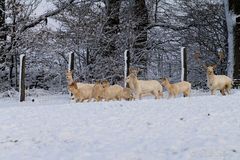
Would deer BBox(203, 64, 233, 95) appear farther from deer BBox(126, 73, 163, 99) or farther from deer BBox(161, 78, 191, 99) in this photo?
deer BBox(126, 73, 163, 99)

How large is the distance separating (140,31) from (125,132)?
56.9 ft

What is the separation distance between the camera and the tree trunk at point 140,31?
24.3m

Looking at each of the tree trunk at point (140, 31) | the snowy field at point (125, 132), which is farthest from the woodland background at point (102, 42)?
the snowy field at point (125, 132)

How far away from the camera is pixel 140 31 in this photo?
83.8 feet

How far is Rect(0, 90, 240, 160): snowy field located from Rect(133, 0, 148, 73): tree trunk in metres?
12.0

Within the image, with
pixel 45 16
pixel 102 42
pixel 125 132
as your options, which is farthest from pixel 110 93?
pixel 45 16

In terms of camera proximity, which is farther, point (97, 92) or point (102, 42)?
point (102, 42)

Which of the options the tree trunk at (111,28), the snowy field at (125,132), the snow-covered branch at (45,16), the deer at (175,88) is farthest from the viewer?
the tree trunk at (111,28)

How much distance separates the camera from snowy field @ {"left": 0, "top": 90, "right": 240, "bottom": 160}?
6.89m

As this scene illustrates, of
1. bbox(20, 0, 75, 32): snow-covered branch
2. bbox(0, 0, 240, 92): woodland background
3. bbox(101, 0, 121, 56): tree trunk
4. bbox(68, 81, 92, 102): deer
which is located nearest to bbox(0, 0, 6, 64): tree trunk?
bbox(0, 0, 240, 92): woodland background

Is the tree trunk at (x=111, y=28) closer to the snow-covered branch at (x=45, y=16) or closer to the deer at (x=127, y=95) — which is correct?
the snow-covered branch at (x=45, y=16)

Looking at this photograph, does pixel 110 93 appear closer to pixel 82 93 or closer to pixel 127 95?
pixel 127 95

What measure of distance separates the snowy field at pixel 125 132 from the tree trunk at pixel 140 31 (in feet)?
39.4

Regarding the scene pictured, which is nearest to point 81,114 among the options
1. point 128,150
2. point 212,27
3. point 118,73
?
point 128,150
